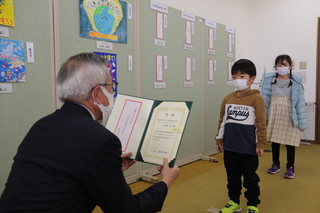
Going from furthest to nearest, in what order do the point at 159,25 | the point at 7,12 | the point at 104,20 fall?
1. the point at 159,25
2. the point at 104,20
3. the point at 7,12

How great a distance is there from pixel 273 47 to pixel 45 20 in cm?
441

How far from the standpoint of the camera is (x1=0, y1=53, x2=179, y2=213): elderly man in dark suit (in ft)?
2.98

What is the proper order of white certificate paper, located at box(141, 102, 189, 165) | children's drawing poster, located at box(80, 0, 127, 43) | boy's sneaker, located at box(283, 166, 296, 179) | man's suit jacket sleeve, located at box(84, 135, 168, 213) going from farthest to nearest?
boy's sneaker, located at box(283, 166, 296, 179)
children's drawing poster, located at box(80, 0, 127, 43)
white certificate paper, located at box(141, 102, 189, 165)
man's suit jacket sleeve, located at box(84, 135, 168, 213)

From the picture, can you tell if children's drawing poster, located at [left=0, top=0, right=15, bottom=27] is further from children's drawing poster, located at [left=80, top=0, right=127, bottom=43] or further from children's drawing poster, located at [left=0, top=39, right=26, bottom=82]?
children's drawing poster, located at [left=80, top=0, right=127, bottom=43]

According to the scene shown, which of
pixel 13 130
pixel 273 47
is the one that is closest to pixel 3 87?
pixel 13 130

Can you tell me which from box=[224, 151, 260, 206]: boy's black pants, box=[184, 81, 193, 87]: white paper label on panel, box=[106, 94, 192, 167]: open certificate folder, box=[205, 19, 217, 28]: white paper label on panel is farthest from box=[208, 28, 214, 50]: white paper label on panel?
box=[106, 94, 192, 167]: open certificate folder

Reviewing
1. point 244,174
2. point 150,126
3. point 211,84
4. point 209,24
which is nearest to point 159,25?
point 209,24

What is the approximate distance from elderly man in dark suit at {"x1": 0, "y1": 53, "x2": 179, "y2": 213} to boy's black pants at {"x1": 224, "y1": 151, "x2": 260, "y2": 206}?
129 centimetres

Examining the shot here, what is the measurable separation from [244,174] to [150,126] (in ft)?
3.92

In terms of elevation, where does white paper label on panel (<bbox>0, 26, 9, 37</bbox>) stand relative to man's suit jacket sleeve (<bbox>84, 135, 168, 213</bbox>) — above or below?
above

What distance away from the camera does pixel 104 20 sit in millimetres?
2676

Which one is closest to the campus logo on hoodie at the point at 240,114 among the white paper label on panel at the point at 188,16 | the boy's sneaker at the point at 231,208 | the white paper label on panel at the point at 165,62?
the boy's sneaker at the point at 231,208

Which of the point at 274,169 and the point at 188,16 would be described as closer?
the point at 274,169

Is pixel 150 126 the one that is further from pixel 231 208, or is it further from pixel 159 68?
pixel 159 68
